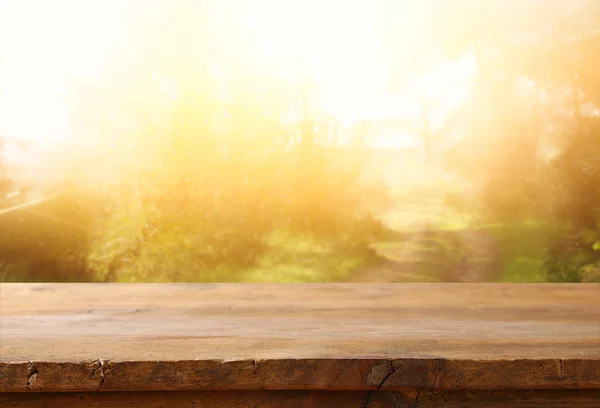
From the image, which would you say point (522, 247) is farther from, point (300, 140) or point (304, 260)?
point (300, 140)

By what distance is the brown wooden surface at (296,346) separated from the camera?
736 mm

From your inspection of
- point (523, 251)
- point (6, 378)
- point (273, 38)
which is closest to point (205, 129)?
point (273, 38)

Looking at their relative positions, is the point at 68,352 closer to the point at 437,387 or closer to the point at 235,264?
the point at 437,387

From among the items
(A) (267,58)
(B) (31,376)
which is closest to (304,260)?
(A) (267,58)

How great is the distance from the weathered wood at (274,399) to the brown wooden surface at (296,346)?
0.11 feet

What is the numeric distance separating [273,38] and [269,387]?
2.06 m

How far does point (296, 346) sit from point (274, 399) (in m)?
0.09

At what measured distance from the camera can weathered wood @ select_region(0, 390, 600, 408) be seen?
30.3 inches

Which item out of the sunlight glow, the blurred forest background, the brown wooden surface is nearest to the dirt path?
the blurred forest background

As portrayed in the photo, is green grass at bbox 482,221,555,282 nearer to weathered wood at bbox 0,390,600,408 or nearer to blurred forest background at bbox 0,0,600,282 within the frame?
blurred forest background at bbox 0,0,600,282

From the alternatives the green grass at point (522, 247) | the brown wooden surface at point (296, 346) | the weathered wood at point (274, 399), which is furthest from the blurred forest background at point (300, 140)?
the weathered wood at point (274, 399)

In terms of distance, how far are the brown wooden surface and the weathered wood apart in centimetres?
3

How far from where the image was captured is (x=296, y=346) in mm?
840

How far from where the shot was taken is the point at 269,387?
0.75m
